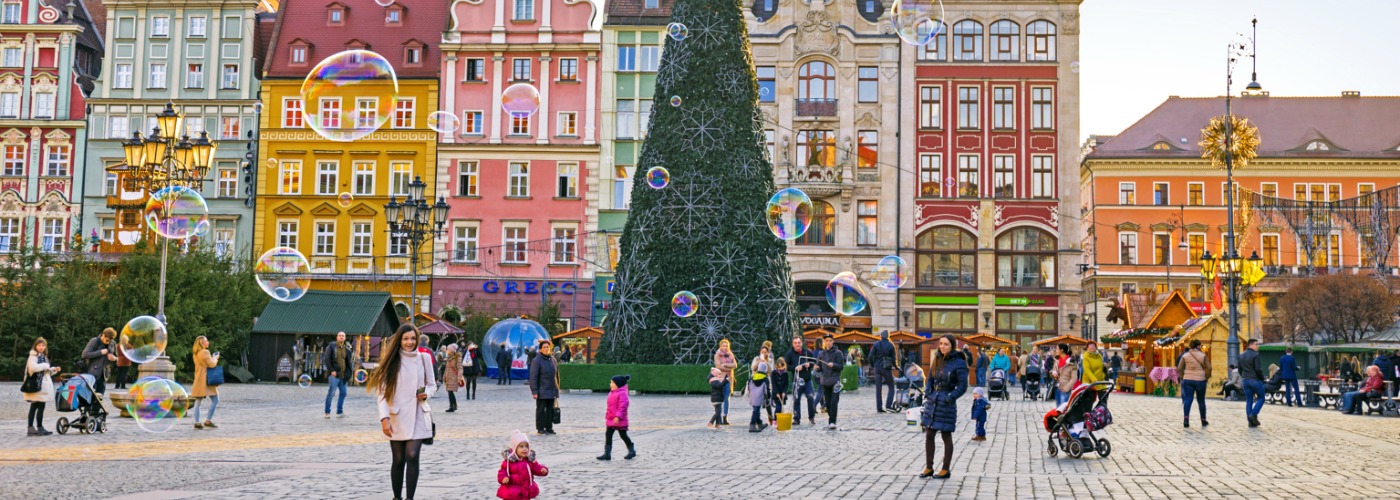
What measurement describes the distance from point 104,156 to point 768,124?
27.1 m

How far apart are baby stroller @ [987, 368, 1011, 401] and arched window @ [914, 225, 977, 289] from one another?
20.4 m

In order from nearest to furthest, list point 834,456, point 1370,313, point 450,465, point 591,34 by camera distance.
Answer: point 450,465 → point 834,456 → point 591,34 → point 1370,313

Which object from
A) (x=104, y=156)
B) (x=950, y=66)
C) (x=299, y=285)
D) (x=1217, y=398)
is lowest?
(x=1217, y=398)

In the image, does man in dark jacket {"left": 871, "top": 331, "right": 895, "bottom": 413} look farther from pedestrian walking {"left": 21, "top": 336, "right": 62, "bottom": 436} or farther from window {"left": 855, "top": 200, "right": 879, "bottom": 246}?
window {"left": 855, "top": 200, "right": 879, "bottom": 246}

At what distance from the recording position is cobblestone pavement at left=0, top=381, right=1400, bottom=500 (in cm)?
1212

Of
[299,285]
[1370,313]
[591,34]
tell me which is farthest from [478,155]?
[1370,313]

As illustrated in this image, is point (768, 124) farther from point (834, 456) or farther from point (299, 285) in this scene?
point (834, 456)

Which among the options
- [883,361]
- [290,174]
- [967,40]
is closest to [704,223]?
[883,361]

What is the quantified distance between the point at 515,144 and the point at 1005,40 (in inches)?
810

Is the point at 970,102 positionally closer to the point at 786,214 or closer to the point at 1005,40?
the point at 1005,40

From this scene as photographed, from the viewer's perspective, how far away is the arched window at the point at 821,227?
58469 millimetres

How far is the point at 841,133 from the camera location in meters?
58.5

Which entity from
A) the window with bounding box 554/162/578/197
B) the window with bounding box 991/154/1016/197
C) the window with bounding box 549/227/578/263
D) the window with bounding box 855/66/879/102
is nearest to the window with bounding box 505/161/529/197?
the window with bounding box 554/162/578/197

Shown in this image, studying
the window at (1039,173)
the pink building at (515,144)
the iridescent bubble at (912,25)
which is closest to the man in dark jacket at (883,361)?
the iridescent bubble at (912,25)
